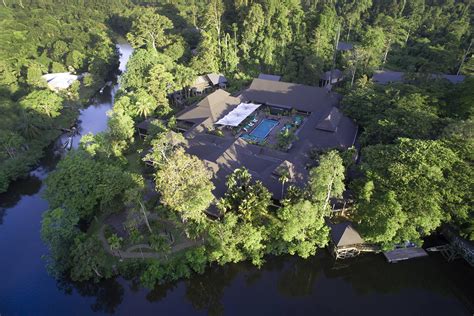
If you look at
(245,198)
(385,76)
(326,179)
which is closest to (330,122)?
(326,179)

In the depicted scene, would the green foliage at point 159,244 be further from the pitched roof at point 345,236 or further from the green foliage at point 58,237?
the pitched roof at point 345,236

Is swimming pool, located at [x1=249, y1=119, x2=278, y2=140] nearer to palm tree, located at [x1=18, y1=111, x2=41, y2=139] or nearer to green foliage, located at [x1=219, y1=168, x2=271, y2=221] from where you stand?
green foliage, located at [x1=219, y1=168, x2=271, y2=221]

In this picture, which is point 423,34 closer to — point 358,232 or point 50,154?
point 358,232

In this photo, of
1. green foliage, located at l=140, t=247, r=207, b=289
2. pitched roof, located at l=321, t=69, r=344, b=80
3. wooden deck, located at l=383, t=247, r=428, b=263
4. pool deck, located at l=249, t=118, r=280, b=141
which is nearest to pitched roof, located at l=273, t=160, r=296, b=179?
green foliage, located at l=140, t=247, r=207, b=289

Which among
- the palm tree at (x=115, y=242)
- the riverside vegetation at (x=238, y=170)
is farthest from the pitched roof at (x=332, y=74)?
the palm tree at (x=115, y=242)

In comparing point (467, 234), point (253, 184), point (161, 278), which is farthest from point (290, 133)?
point (161, 278)

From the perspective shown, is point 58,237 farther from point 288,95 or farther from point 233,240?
point 288,95
